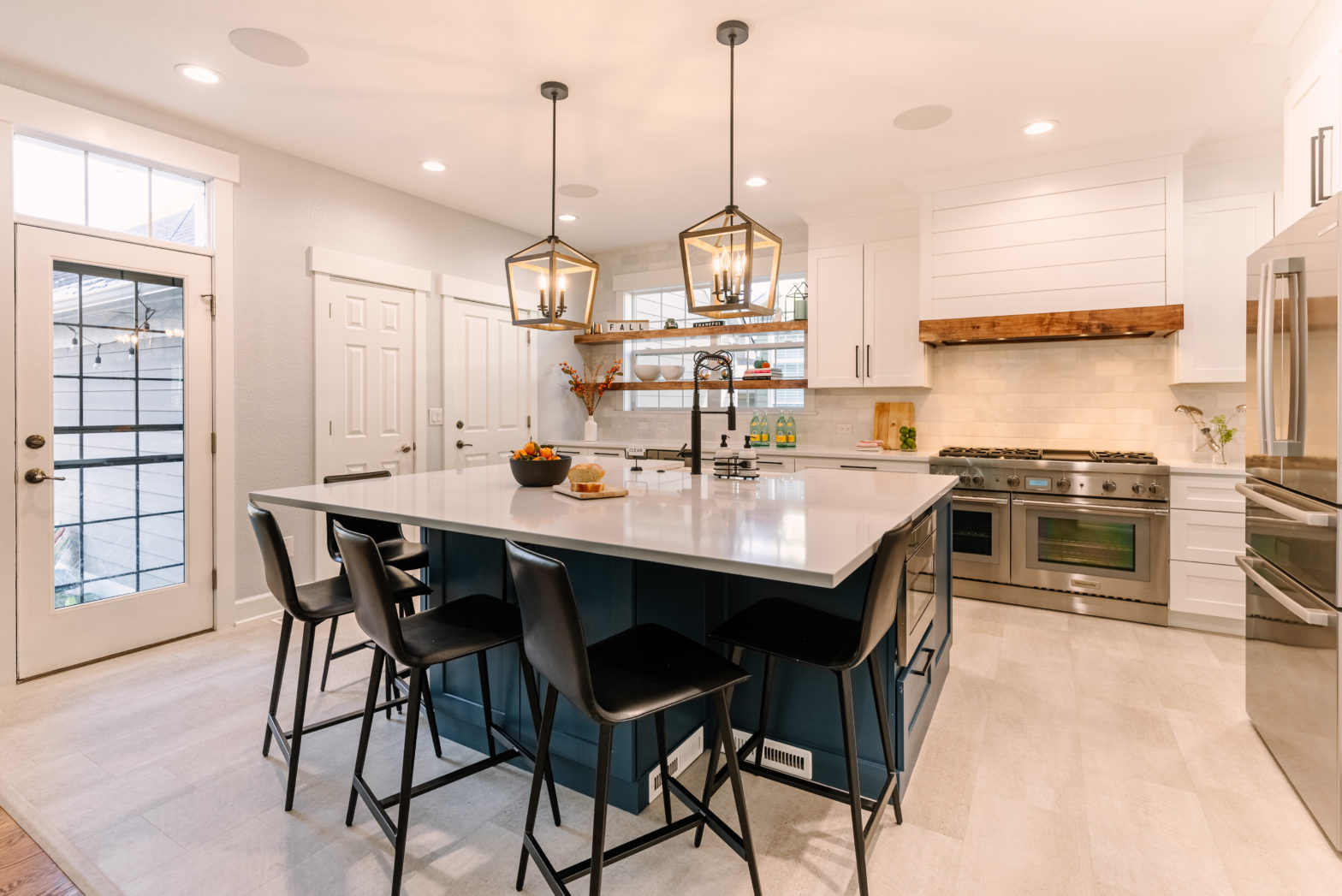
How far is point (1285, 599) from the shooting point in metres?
2.01

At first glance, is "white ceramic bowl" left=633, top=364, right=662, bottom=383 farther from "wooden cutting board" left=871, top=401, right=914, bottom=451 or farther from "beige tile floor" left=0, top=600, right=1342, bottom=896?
"beige tile floor" left=0, top=600, right=1342, bottom=896

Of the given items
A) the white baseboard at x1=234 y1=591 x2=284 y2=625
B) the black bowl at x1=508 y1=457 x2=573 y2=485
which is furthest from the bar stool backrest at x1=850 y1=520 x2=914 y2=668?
the white baseboard at x1=234 y1=591 x2=284 y2=625

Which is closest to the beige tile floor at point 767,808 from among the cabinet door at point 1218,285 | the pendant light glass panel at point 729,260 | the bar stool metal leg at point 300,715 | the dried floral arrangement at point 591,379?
the bar stool metal leg at point 300,715

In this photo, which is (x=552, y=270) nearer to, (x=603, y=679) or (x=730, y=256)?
(x=730, y=256)

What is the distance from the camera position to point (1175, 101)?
10.5 ft

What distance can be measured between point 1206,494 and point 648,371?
399 centimetres

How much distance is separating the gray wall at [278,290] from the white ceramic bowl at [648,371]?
2336 mm

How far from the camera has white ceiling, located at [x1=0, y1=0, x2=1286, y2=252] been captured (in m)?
2.51

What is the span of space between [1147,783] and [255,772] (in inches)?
114

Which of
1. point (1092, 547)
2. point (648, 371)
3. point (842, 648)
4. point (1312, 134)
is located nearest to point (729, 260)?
point (842, 648)

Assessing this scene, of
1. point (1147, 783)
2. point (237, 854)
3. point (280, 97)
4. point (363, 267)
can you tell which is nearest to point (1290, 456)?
point (1147, 783)

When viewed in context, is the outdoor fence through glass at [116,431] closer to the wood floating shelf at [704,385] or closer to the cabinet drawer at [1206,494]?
the wood floating shelf at [704,385]

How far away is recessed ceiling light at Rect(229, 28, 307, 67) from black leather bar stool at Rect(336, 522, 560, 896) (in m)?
2.20

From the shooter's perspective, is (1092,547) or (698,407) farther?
(1092,547)
